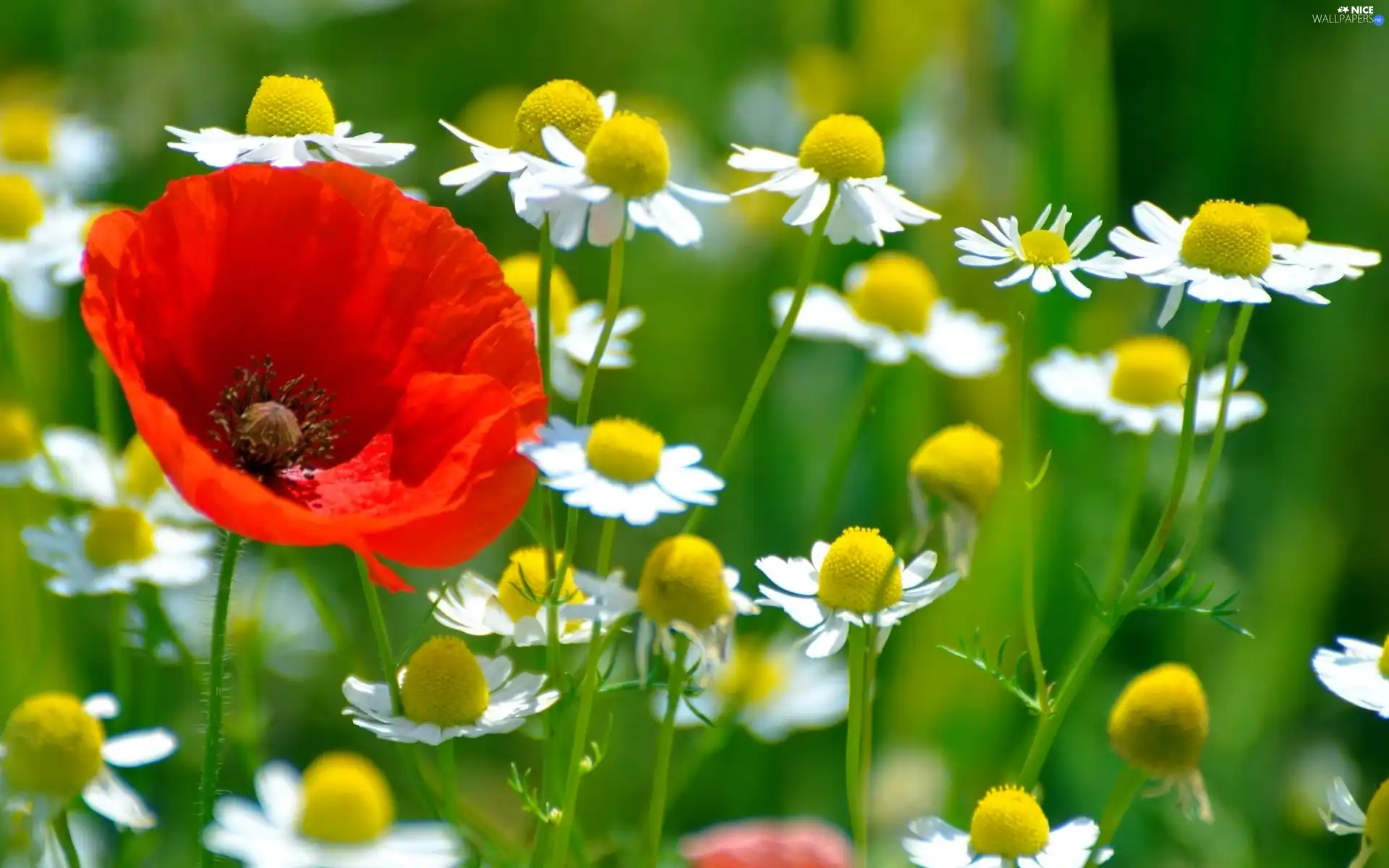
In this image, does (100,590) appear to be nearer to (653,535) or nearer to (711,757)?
(711,757)

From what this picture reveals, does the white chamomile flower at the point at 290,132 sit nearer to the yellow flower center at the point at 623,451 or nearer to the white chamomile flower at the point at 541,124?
the white chamomile flower at the point at 541,124

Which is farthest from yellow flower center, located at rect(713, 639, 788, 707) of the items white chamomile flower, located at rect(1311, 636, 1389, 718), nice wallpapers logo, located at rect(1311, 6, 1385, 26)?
nice wallpapers logo, located at rect(1311, 6, 1385, 26)

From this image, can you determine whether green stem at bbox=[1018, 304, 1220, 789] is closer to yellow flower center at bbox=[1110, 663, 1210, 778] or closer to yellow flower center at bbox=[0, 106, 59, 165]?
yellow flower center at bbox=[1110, 663, 1210, 778]

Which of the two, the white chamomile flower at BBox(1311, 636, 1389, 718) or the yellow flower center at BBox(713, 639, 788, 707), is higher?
the white chamomile flower at BBox(1311, 636, 1389, 718)

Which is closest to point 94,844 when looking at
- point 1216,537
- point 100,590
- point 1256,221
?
point 100,590

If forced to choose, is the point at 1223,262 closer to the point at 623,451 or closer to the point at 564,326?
the point at 623,451
